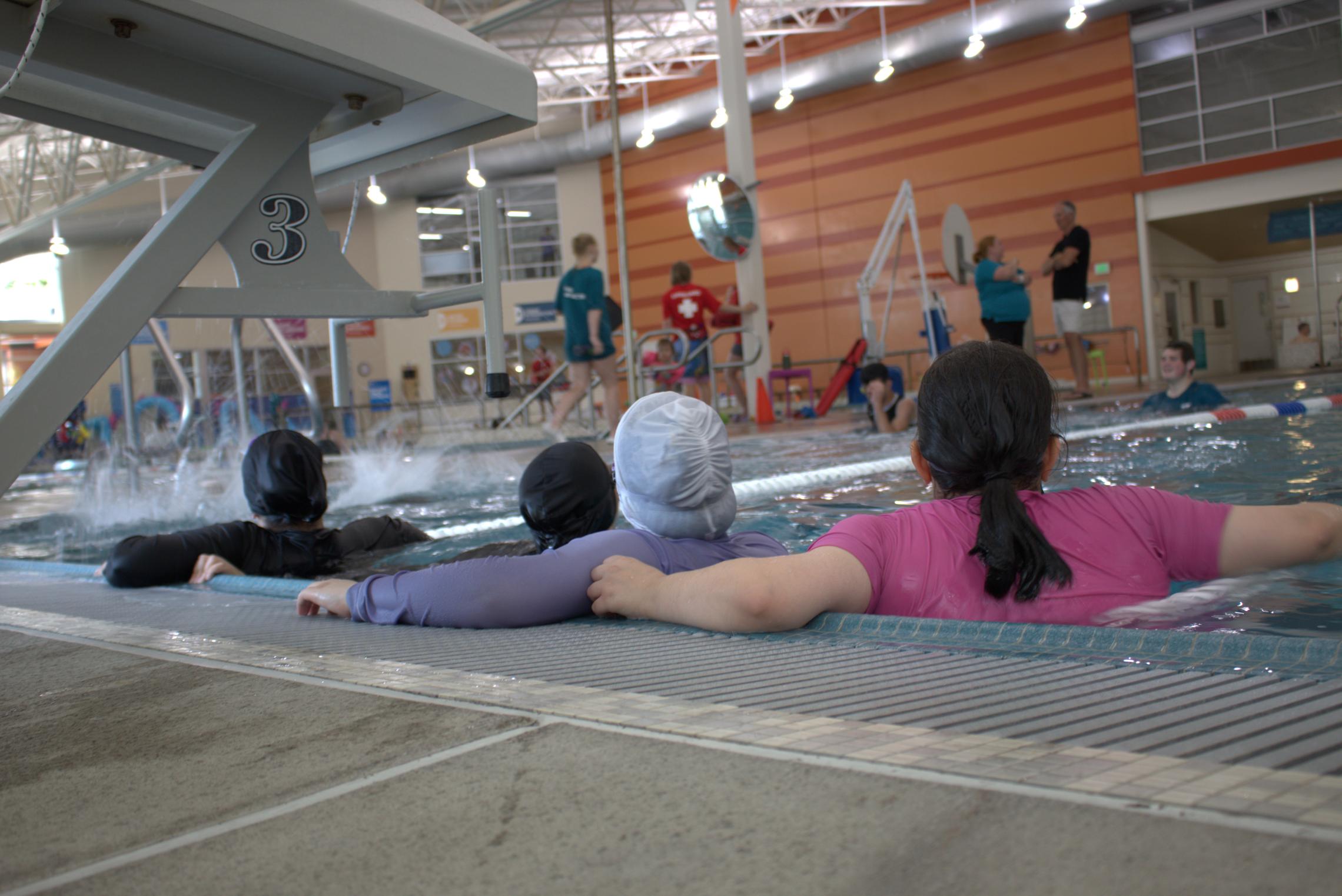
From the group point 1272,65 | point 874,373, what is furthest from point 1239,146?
point 874,373

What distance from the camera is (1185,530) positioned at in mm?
1694

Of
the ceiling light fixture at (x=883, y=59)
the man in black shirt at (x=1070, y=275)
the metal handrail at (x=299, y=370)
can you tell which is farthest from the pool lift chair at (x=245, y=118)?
the ceiling light fixture at (x=883, y=59)

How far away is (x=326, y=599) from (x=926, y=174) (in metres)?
17.2

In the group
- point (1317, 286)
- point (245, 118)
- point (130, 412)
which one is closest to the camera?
point (245, 118)

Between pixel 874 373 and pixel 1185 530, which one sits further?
pixel 874 373

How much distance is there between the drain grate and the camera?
37.9 inches

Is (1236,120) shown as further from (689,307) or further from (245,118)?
(245,118)

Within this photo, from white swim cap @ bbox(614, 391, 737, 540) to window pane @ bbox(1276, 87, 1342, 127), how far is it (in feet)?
52.8

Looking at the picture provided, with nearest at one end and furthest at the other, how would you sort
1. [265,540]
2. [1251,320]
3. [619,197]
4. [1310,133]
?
1. [265,540]
2. [619,197]
3. [1310,133]
4. [1251,320]

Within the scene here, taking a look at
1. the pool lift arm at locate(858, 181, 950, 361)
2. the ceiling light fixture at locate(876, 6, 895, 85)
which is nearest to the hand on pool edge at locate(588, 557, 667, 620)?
the pool lift arm at locate(858, 181, 950, 361)

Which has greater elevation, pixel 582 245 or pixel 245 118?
pixel 582 245

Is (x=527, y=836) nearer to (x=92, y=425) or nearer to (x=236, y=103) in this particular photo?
(x=236, y=103)

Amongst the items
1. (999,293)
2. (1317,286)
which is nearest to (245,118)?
(999,293)

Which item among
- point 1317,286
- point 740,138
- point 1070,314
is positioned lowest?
point 1070,314
